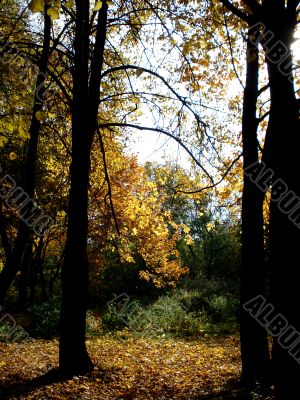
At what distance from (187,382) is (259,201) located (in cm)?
353

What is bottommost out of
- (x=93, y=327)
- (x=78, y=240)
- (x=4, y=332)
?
(x=93, y=327)

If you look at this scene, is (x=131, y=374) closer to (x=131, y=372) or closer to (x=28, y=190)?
(x=131, y=372)

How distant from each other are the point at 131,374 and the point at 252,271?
123 inches

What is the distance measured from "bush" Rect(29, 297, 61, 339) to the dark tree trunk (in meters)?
8.35

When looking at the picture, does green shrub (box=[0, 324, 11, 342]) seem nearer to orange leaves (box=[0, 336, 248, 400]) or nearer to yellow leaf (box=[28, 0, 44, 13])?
orange leaves (box=[0, 336, 248, 400])

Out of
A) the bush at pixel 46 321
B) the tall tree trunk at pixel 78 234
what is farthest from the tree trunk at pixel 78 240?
the bush at pixel 46 321

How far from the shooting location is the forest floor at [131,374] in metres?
5.85

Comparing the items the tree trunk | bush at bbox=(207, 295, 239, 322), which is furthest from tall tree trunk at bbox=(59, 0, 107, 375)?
bush at bbox=(207, 295, 239, 322)

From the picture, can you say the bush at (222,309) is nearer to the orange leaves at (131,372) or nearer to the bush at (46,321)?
the orange leaves at (131,372)

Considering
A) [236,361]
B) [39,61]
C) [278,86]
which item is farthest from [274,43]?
[236,361]

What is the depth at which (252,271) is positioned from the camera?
649cm

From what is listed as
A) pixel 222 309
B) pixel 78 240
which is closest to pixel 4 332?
pixel 78 240

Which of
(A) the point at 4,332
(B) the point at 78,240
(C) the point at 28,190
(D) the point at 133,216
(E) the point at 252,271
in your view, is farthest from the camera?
(D) the point at 133,216

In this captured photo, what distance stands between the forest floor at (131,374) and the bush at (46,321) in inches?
46.5
